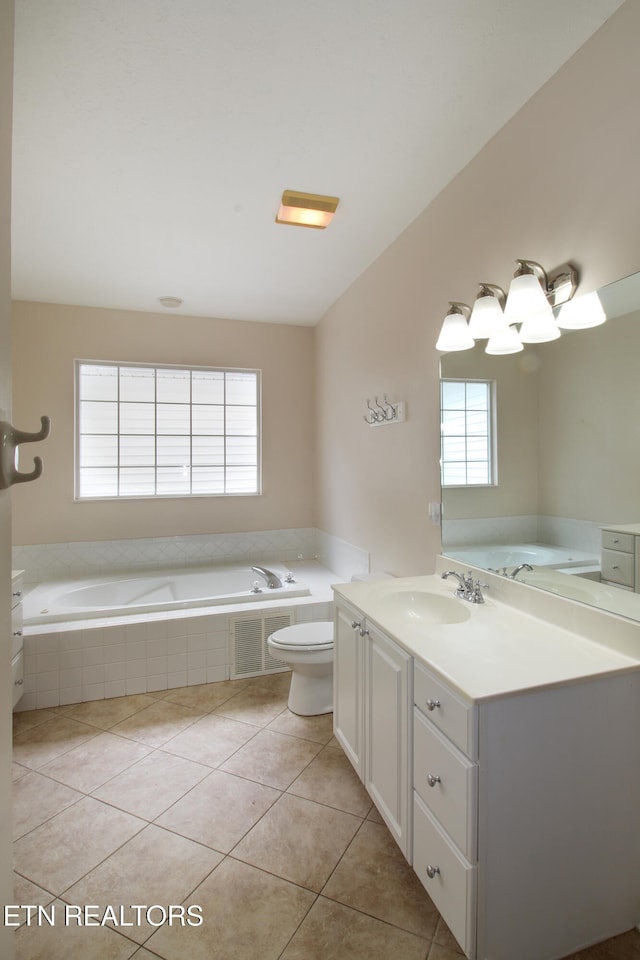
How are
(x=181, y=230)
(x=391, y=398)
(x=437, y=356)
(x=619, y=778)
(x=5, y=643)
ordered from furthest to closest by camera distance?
(x=391, y=398) → (x=181, y=230) → (x=437, y=356) → (x=619, y=778) → (x=5, y=643)

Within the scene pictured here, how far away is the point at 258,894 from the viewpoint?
→ 143 cm

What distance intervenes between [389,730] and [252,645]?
1583 mm

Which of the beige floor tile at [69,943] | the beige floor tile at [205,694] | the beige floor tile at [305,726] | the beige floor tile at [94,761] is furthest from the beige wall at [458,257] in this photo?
the beige floor tile at [69,943]

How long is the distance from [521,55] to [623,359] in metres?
1.06

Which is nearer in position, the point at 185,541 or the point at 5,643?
the point at 5,643

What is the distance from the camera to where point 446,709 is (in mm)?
1182

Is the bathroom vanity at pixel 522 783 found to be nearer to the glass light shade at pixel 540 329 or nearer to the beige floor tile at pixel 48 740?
the glass light shade at pixel 540 329

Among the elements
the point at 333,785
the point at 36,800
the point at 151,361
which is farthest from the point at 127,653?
the point at 151,361

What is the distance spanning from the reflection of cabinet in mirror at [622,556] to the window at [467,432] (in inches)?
22.5

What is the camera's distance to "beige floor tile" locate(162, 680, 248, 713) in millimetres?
2571

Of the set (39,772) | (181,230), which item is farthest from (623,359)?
(39,772)

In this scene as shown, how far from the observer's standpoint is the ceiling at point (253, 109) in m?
1.36

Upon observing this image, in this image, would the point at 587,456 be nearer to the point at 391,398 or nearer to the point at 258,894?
the point at 391,398

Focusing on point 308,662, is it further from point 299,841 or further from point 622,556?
point 622,556
